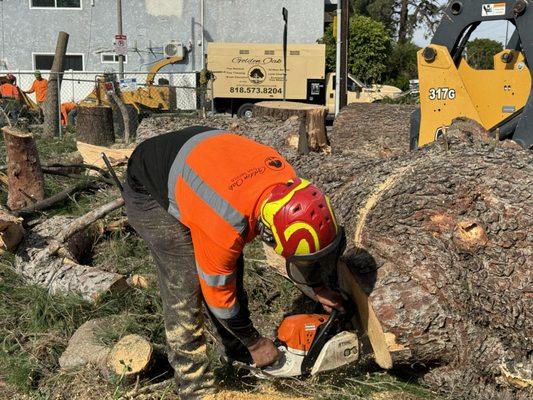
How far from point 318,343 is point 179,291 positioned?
819 millimetres

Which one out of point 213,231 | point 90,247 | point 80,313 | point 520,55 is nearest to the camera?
point 213,231

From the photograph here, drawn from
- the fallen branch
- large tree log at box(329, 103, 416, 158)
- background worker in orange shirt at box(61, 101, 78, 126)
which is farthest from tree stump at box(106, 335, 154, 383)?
background worker in orange shirt at box(61, 101, 78, 126)

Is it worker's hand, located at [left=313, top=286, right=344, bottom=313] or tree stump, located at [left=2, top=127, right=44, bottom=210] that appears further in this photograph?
tree stump, located at [left=2, top=127, right=44, bottom=210]

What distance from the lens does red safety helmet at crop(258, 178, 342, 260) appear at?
2.69m

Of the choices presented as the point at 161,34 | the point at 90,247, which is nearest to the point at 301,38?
the point at 161,34

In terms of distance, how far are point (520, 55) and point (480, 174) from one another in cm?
465

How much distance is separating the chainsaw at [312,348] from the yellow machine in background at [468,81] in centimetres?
433

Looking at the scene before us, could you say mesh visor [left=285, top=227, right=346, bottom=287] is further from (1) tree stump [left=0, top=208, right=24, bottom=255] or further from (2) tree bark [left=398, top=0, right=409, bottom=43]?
(2) tree bark [left=398, top=0, right=409, bottom=43]

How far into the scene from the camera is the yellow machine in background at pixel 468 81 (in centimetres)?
697

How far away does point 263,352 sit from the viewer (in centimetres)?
319

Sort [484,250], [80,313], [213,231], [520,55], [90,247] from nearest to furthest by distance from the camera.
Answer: [213,231] → [484,250] → [80,313] → [90,247] → [520,55]

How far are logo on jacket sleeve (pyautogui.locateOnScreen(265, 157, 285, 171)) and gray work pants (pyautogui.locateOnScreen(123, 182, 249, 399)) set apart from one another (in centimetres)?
66

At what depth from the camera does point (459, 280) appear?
351 cm

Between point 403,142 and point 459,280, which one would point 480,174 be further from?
point 403,142
